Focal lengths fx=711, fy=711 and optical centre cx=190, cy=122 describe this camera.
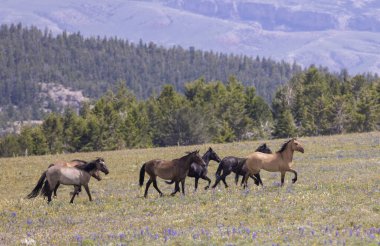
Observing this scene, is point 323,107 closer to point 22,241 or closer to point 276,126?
point 276,126

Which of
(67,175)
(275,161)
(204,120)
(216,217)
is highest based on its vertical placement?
(275,161)

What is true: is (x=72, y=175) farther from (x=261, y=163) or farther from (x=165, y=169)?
(x=261, y=163)

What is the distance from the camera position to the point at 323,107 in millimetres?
111750

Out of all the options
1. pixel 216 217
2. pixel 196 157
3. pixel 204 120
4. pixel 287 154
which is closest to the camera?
pixel 216 217

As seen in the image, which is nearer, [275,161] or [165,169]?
[165,169]

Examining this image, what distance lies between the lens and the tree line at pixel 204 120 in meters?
106

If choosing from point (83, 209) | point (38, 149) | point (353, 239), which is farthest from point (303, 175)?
point (38, 149)

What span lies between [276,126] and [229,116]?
7.93 m

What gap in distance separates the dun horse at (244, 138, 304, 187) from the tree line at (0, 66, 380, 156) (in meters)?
75.8

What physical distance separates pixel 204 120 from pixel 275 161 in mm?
79153

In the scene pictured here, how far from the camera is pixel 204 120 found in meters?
106

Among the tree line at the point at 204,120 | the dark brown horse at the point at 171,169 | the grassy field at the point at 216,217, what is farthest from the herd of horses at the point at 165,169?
the tree line at the point at 204,120

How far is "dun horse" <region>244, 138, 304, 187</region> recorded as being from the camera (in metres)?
26.9

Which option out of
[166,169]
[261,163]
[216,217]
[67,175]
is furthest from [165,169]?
[216,217]
